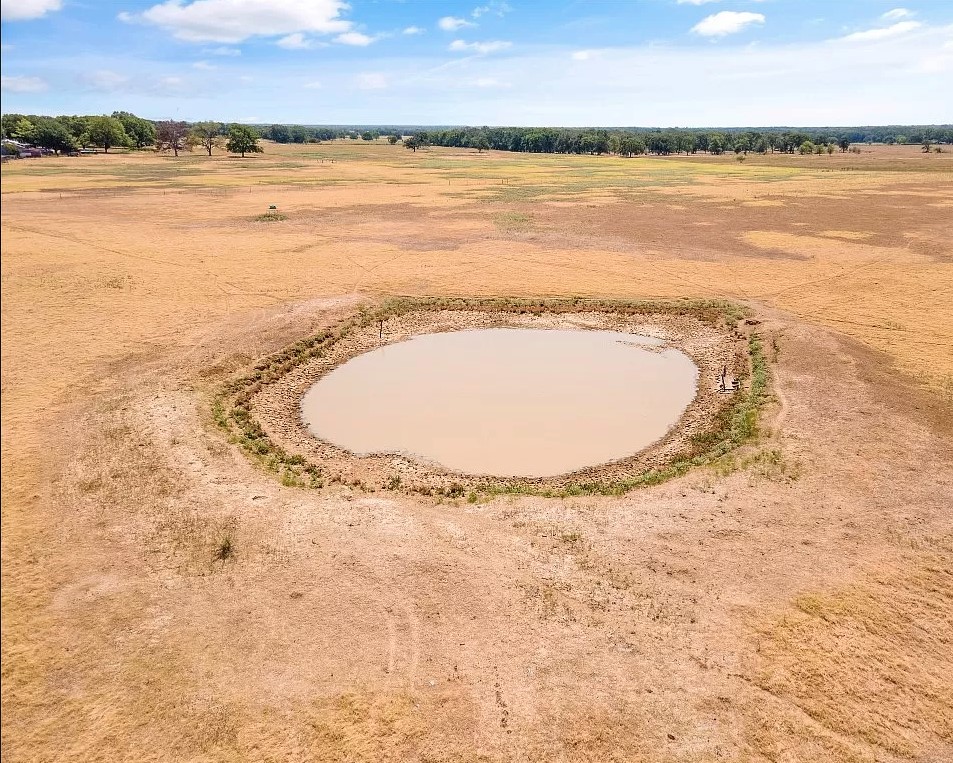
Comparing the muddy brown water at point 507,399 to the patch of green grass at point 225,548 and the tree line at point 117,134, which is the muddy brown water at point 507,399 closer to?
the patch of green grass at point 225,548

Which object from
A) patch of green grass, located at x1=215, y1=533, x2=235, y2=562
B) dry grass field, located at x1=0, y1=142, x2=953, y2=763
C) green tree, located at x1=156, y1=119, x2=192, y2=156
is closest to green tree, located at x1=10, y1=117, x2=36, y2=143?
green tree, located at x1=156, y1=119, x2=192, y2=156

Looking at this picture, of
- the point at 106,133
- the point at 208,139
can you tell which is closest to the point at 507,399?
the point at 106,133

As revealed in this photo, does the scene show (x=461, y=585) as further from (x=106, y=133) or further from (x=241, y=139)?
(x=106, y=133)

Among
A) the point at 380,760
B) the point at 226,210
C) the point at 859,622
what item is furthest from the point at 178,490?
the point at 226,210

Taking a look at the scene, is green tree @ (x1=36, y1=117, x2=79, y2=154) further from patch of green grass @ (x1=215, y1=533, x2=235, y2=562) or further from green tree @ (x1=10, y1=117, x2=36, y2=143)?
patch of green grass @ (x1=215, y1=533, x2=235, y2=562)

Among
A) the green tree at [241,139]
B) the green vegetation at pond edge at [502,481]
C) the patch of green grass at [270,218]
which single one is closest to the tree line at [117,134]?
the green tree at [241,139]
